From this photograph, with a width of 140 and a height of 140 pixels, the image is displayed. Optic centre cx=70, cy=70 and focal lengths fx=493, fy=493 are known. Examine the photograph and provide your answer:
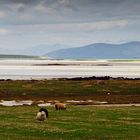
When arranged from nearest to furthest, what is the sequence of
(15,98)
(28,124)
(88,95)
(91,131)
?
(91,131) < (28,124) < (15,98) < (88,95)

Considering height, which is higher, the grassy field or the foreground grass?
the grassy field

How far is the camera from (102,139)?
33.7m

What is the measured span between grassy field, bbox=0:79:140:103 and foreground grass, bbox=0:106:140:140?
2335 centimetres

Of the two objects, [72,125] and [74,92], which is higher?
[74,92]

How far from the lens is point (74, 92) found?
3364 inches

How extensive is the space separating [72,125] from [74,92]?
4573 centimetres

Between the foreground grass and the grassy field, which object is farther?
the grassy field

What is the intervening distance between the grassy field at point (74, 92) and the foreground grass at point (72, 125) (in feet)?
76.6

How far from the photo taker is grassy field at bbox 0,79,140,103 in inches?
3004

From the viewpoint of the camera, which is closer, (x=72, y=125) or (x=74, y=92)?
(x=72, y=125)

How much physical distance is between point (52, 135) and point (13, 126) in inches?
199

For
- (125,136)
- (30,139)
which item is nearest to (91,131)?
(125,136)

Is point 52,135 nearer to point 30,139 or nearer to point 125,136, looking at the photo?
point 30,139

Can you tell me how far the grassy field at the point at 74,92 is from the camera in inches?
3004
